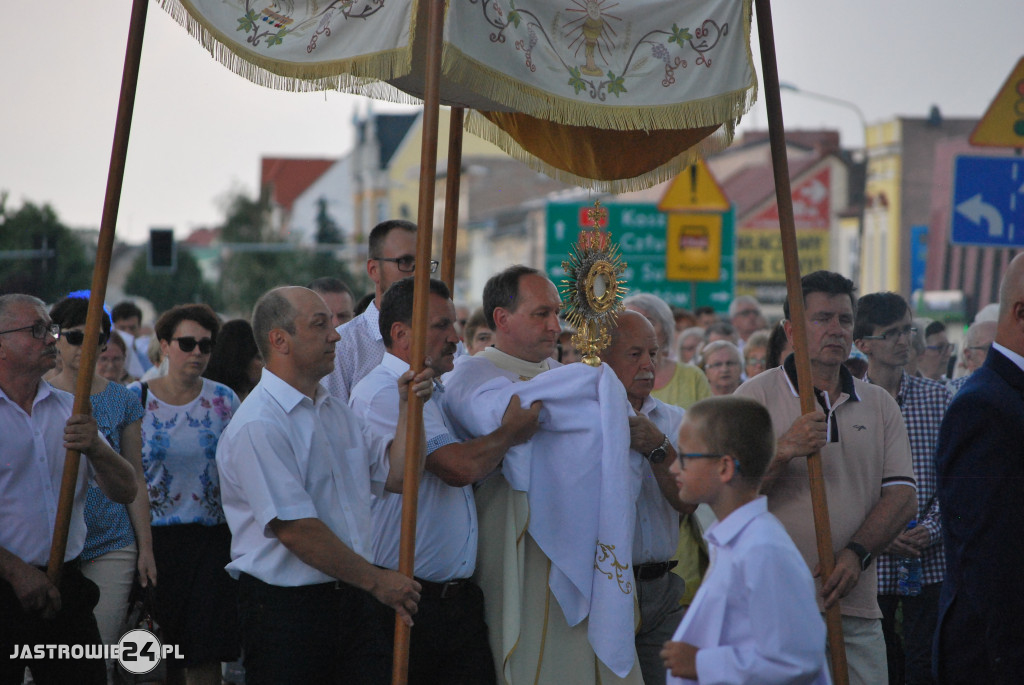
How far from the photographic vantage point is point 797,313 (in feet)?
16.5

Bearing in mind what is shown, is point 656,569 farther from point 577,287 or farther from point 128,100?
point 128,100

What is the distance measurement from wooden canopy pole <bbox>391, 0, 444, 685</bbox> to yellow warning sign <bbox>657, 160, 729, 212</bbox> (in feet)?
35.2

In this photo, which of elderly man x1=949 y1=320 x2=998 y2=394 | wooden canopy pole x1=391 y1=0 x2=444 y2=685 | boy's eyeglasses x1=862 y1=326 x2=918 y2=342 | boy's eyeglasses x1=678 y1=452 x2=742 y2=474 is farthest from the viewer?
elderly man x1=949 y1=320 x2=998 y2=394

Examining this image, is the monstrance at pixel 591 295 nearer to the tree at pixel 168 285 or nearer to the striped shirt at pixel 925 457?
the striped shirt at pixel 925 457

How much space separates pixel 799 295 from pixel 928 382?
222 centimetres

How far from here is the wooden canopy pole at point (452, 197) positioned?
19.9 feet

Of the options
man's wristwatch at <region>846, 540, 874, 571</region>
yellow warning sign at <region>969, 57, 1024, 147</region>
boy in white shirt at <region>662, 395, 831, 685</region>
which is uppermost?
yellow warning sign at <region>969, 57, 1024, 147</region>

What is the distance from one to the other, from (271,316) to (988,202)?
17.8 feet

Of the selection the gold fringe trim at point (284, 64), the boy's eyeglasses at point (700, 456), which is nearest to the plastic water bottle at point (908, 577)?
the boy's eyeglasses at point (700, 456)

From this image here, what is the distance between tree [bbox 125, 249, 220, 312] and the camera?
65.3 m

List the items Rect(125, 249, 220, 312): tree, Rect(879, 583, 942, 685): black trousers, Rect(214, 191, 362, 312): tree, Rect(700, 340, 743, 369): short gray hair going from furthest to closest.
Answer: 1. Rect(214, 191, 362, 312): tree
2. Rect(125, 249, 220, 312): tree
3. Rect(700, 340, 743, 369): short gray hair
4. Rect(879, 583, 942, 685): black trousers

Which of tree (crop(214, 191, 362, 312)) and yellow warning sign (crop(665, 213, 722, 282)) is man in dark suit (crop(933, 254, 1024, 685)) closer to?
yellow warning sign (crop(665, 213, 722, 282))

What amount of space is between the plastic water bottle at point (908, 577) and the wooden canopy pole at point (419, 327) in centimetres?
303

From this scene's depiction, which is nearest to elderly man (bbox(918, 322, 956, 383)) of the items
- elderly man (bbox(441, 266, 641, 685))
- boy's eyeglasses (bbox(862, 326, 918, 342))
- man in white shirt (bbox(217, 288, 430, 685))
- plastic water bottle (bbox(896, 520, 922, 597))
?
boy's eyeglasses (bbox(862, 326, 918, 342))
